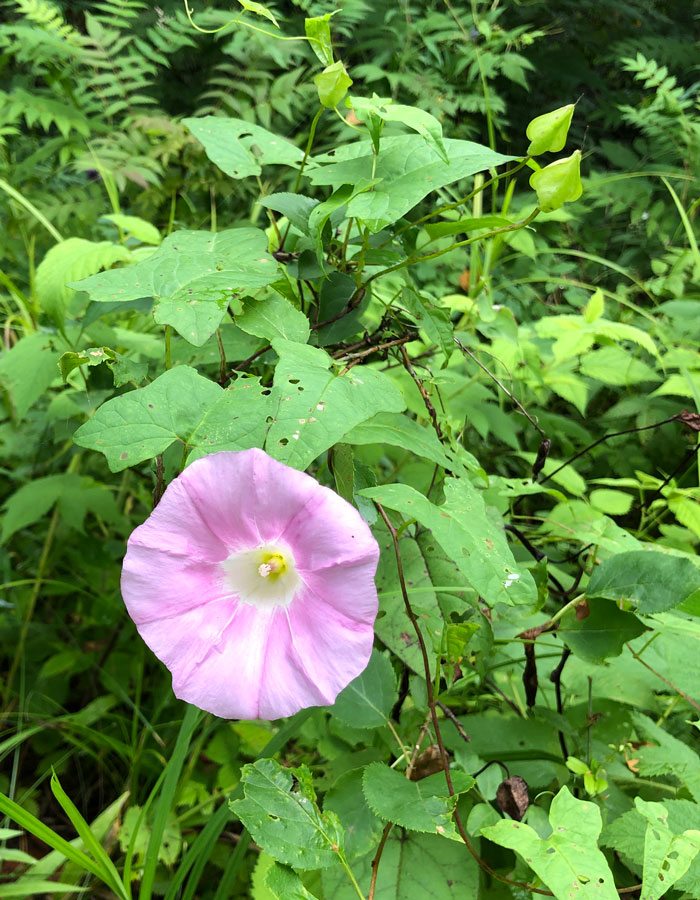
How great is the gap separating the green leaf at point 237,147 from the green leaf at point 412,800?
72 cm

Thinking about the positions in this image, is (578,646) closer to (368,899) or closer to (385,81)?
(368,899)

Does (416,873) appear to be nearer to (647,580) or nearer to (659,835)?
(659,835)

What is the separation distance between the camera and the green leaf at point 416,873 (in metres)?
0.68

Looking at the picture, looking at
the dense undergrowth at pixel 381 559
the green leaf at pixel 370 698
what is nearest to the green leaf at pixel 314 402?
the dense undergrowth at pixel 381 559

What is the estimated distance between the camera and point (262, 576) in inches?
25.7

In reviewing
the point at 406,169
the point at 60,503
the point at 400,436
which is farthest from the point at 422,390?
the point at 60,503

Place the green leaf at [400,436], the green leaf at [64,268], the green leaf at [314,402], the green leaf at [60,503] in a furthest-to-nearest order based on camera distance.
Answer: the green leaf at [60,503], the green leaf at [64,268], the green leaf at [400,436], the green leaf at [314,402]

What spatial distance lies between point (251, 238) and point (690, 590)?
622 mm

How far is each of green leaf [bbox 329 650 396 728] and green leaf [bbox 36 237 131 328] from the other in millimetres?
791

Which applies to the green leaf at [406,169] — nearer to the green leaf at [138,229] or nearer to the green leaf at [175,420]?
the green leaf at [175,420]

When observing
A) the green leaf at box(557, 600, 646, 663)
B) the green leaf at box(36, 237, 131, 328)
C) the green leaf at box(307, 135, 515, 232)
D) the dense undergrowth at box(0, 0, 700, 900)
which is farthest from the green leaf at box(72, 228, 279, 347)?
the green leaf at box(557, 600, 646, 663)

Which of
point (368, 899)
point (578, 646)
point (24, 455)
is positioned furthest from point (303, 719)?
point (24, 455)

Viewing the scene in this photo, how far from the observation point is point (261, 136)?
838mm

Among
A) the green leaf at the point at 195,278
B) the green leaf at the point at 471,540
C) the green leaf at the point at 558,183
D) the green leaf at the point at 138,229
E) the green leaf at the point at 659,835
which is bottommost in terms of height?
the green leaf at the point at 659,835
